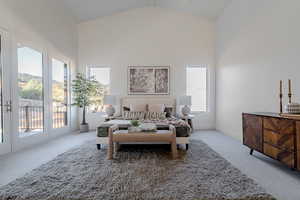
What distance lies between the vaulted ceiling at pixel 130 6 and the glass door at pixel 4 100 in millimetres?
2576

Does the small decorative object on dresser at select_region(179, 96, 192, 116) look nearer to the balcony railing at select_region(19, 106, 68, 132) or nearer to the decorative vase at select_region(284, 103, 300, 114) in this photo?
the decorative vase at select_region(284, 103, 300, 114)

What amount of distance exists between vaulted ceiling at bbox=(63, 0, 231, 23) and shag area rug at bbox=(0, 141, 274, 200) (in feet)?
14.3

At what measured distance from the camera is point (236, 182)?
6.95 ft

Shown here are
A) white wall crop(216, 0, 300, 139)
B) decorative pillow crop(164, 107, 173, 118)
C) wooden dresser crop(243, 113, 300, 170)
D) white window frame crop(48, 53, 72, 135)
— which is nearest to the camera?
wooden dresser crop(243, 113, 300, 170)

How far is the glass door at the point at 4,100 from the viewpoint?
3.19 m

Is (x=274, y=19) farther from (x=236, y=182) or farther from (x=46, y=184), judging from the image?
(x=46, y=184)

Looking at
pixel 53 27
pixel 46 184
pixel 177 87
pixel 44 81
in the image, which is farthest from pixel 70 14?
pixel 46 184

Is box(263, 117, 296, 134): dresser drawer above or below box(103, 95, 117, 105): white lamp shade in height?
below

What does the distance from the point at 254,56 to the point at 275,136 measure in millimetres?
2005

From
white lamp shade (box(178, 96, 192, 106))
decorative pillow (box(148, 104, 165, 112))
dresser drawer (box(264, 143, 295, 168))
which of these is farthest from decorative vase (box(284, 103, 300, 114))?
decorative pillow (box(148, 104, 165, 112))

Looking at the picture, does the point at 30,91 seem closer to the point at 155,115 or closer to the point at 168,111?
the point at 155,115

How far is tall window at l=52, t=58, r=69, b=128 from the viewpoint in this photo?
481cm

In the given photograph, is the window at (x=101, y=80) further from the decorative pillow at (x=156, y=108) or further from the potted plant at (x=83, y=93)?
the decorative pillow at (x=156, y=108)

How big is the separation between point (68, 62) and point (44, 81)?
1.34 m
